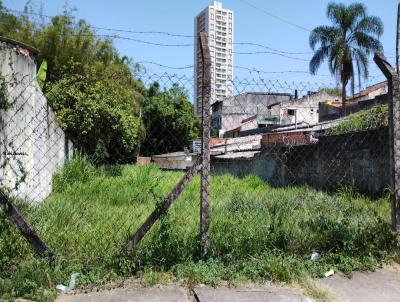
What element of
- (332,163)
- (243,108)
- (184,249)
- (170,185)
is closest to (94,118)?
(170,185)

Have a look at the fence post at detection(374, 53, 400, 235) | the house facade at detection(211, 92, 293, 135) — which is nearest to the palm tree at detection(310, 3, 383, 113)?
the house facade at detection(211, 92, 293, 135)

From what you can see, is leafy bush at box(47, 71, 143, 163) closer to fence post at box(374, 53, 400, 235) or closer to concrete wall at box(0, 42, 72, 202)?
concrete wall at box(0, 42, 72, 202)

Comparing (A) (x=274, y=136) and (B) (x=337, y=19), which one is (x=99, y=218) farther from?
(B) (x=337, y=19)

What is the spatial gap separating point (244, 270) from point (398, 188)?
2.00 meters

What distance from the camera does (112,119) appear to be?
596 inches

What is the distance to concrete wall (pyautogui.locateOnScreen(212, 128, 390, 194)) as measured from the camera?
10531 mm

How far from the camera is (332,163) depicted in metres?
12.5

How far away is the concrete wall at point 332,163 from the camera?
34.6ft

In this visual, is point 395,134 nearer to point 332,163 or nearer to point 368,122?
point 368,122

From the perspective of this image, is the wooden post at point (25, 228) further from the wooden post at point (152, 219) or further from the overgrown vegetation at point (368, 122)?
the overgrown vegetation at point (368, 122)

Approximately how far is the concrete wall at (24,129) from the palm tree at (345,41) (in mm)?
29057

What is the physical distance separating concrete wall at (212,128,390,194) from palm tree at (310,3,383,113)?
2062cm

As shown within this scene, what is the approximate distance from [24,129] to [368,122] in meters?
8.21

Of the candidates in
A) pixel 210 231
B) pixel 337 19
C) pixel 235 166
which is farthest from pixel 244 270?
→ pixel 337 19
